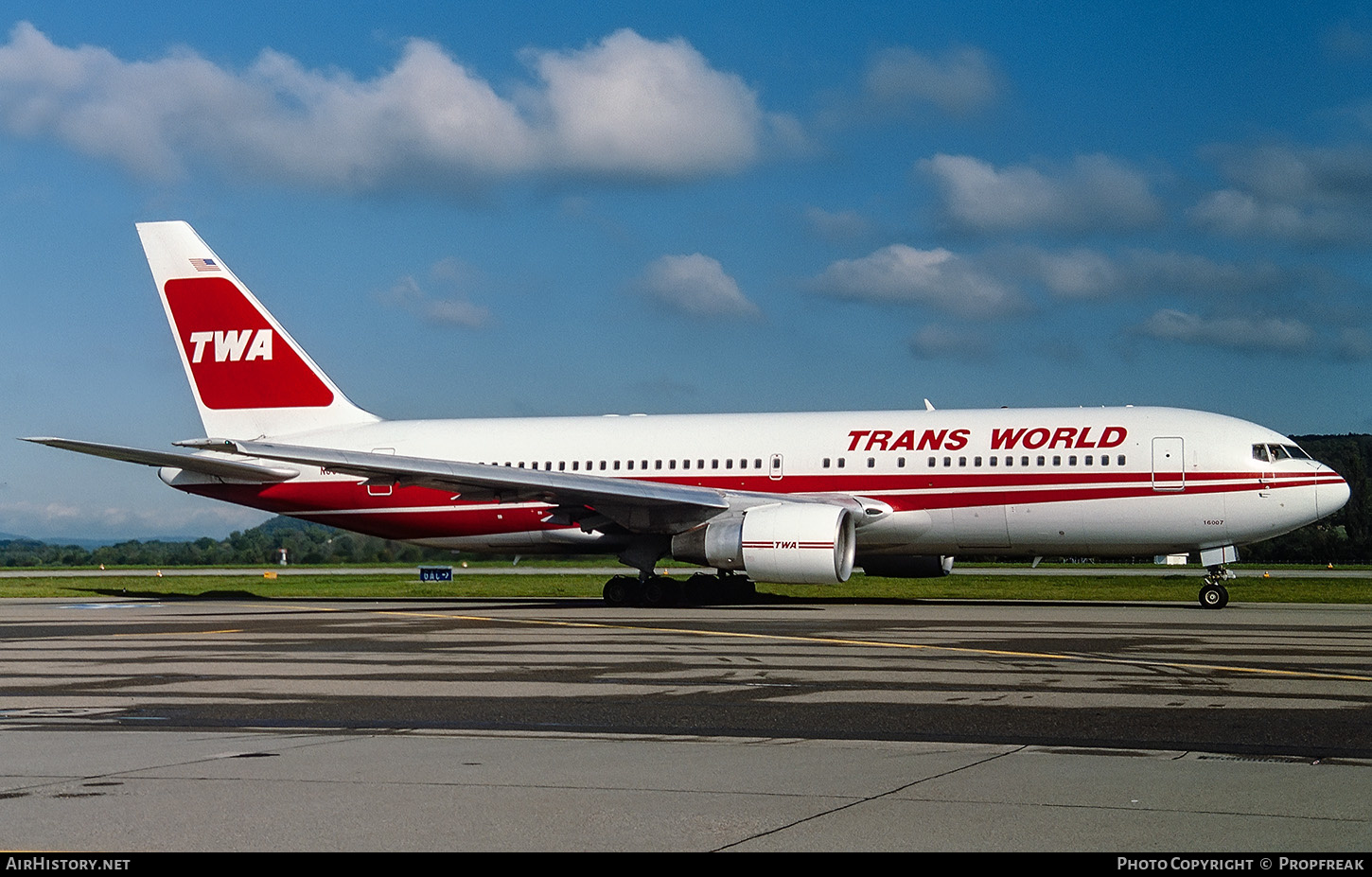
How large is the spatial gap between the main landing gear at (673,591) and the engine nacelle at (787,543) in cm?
235

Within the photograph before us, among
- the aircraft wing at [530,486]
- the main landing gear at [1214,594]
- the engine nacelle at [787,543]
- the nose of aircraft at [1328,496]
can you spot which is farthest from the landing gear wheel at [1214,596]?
the aircraft wing at [530,486]

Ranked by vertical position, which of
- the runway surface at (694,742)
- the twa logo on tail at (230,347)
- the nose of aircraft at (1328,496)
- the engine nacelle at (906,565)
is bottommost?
the runway surface at (694,742)

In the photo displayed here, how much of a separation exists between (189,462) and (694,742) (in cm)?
2338

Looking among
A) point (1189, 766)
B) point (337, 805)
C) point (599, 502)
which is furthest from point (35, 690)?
point (599, 502)

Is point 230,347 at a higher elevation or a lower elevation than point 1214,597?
higher

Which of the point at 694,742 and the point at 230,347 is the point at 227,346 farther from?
the point at 694,742

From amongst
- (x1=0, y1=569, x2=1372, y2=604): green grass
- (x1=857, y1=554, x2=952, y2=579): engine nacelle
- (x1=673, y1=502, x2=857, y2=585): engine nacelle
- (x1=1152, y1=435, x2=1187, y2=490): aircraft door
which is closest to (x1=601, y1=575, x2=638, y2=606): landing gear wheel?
(x1=673, y1=502, x2=857, y2=585): engine nacelle

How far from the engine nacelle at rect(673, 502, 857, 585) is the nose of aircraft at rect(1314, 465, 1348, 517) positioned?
8.46 metres

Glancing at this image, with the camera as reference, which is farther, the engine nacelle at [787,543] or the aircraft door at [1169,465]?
the aircraft door at [1169,465]

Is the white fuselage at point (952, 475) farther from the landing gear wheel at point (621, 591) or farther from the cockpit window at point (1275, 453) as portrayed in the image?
the landing gear wheel at point (621, 591)

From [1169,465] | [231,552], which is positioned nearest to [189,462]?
[1169,465]

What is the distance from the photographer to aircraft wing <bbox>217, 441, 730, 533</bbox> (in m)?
26.0

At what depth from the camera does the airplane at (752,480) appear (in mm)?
25641

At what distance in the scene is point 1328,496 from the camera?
25.5 meters
